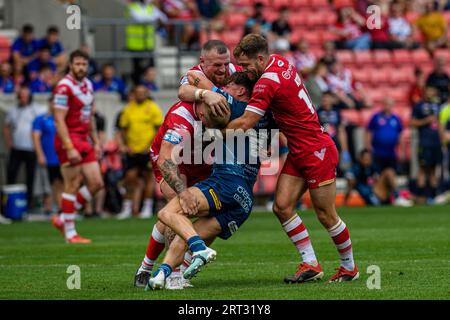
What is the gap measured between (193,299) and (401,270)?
2.84 m

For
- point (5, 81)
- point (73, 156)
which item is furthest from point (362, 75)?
point (73, 156)

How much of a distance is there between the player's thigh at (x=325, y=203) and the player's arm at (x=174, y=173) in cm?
134

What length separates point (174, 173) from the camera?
9.97 metres

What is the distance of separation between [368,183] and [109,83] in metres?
5.95

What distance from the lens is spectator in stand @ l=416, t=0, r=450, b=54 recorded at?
28172 millimetres

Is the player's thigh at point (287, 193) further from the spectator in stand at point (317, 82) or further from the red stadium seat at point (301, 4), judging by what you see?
the red stadium seat at point (301, 4)

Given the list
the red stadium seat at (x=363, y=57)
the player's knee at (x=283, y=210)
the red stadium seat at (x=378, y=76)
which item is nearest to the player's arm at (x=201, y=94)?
the player's knee at (x=283, y=210)

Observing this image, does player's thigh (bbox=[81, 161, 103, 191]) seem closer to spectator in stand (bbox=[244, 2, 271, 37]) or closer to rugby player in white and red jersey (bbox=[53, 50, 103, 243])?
rugby player in white and red jersey (bbox=[53, 50, 103, 243])

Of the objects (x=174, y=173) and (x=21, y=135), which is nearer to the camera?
(x=174, y=173)

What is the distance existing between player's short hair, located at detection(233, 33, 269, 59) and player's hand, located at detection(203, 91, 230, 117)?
0.55m

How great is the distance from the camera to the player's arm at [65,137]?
1577 cm

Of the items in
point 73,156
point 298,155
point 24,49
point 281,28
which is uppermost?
point 281,28

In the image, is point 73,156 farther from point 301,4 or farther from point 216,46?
point 301,4

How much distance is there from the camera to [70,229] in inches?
632
